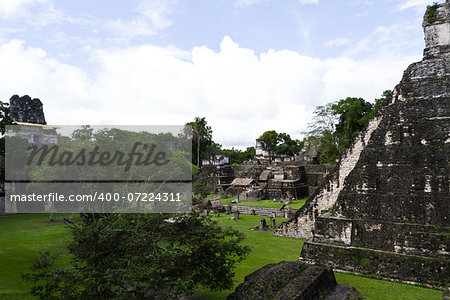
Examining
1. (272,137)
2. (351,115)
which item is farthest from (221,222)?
(272,137)

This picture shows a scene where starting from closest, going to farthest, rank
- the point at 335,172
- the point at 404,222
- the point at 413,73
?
the point at 404,222 → the point at 413,73 → the point at 335,172

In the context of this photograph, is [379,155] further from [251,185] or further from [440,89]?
[251,185]

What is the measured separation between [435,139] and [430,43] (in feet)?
16.2

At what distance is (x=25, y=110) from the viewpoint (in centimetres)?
3922

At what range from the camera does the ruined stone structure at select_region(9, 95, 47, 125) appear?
38688 mm

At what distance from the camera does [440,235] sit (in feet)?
28.1

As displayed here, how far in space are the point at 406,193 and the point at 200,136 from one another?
47.1 meters

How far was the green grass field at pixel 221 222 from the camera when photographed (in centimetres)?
812

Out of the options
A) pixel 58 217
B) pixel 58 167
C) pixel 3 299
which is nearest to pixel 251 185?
pixel 58 217

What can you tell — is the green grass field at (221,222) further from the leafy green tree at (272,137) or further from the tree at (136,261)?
the leafy green tree at (272,137)

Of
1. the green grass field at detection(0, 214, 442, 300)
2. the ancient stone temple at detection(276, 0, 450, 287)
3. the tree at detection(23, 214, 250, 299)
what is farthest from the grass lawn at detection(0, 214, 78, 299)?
the ancient stone temple at detection(276, 0, 450, 287)

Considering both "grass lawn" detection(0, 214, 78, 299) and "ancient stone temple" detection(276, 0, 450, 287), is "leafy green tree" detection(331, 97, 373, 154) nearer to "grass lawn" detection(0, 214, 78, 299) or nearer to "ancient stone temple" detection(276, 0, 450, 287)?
"ancient stone temple" detection(276, 0, 450, 287)

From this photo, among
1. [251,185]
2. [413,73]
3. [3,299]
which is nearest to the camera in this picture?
[3,299]

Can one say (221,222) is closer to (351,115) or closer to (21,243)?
(21,243)
